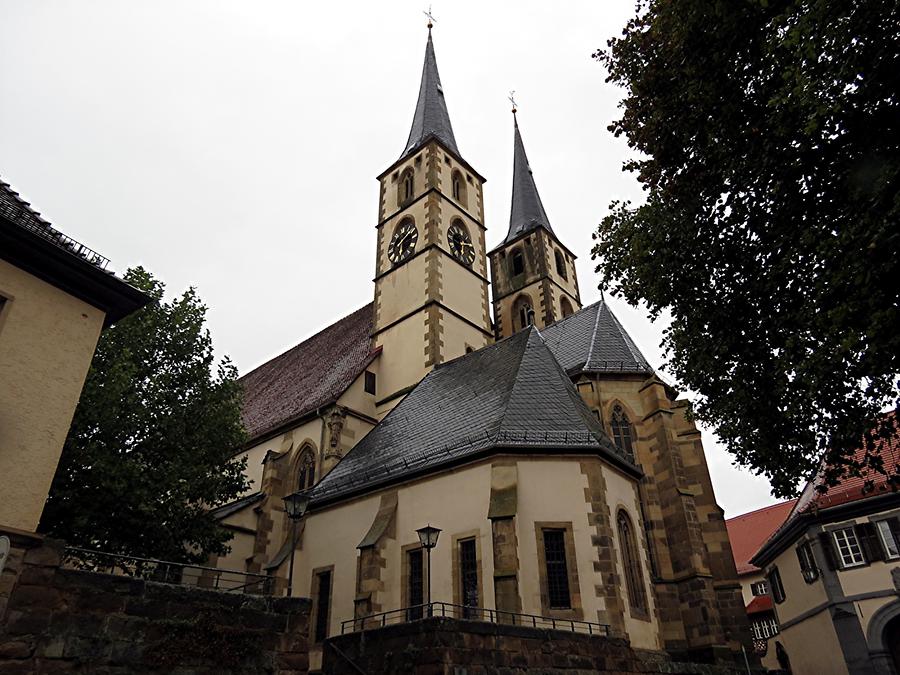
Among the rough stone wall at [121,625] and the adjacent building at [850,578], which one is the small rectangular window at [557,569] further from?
the adjacent building at [850,578]

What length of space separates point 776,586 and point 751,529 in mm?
12889

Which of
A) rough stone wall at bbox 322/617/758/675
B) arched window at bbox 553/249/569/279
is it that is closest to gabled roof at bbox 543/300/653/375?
rough stone wall at bbox 322/617/758/675

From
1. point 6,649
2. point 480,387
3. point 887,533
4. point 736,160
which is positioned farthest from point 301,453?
point 887,533

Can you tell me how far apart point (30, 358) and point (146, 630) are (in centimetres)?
389

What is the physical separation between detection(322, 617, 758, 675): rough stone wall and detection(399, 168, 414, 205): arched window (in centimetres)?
2192

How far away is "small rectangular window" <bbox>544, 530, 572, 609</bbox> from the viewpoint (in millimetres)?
12586

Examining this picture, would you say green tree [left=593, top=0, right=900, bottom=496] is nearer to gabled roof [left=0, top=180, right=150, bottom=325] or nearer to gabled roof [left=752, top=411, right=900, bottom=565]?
gabled roof [left=0, top=180, right=150, bottom=325]

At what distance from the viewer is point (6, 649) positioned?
6465mm

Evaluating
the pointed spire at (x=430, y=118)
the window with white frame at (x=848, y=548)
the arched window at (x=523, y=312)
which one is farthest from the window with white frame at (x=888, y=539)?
the pointed spire at (x=430, y=118)

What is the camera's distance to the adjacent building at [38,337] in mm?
7836

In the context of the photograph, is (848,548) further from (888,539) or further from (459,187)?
(459,187)

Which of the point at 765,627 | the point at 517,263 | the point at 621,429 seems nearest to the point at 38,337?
the point at 621,429

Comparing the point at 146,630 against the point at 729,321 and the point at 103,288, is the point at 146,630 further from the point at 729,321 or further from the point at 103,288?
the point at 729,321

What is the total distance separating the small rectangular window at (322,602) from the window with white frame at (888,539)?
17979mm
